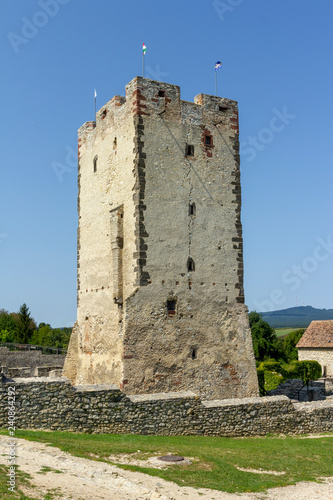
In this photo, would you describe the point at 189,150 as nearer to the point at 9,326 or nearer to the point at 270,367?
the point at 270,367

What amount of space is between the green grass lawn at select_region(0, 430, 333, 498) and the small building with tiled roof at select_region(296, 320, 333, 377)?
3222 cm

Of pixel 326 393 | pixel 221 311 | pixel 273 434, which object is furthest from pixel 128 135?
pixel 326 393

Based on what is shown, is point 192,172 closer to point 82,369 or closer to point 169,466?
point 82,369

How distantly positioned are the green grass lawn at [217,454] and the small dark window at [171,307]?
4.88m

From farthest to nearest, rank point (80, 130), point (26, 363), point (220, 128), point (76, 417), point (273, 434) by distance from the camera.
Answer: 1. point (26, 363)
2. point (80, 130)
3. point (220, 128)
4. point (273, 434)
5. point (76, 417)

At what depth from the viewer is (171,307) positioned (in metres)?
18.7

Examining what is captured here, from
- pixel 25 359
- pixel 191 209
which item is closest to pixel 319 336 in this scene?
pixel 25 359

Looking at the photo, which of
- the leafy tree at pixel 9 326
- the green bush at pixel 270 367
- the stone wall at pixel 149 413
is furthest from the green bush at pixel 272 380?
the leafy tree at pixel 9 326

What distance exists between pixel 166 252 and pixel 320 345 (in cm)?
3275

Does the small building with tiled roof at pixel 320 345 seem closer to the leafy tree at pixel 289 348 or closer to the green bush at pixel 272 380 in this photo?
the leafy tree at pixel 289 348

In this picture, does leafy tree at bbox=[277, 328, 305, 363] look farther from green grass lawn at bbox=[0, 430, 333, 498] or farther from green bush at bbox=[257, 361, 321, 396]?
green grass lawn at bbox=[0, 430, 333, 498]

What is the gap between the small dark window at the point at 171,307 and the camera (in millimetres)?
18578

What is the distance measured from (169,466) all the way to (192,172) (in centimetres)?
1184

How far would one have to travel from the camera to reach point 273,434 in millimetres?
16516
